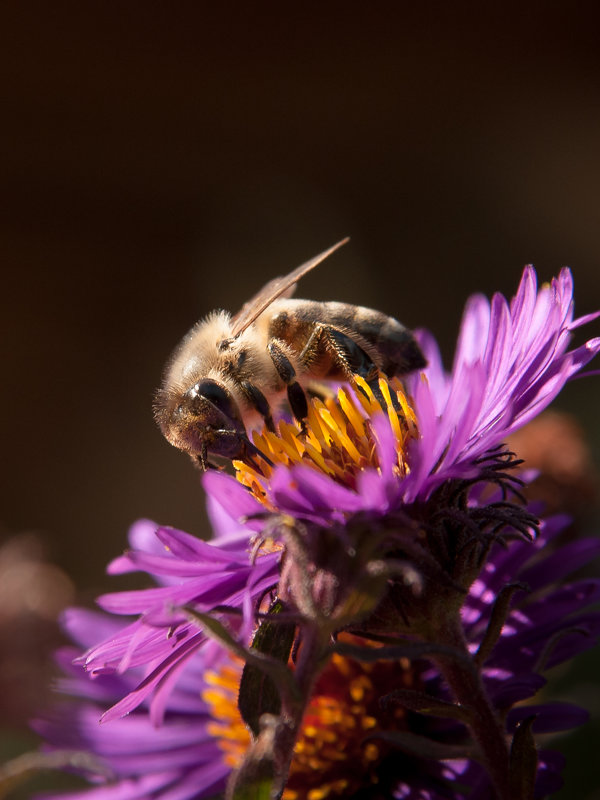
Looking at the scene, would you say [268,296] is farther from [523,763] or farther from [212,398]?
[523,763]

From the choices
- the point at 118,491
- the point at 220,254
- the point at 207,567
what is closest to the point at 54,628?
the point at 207,567

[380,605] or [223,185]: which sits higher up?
[223,185]

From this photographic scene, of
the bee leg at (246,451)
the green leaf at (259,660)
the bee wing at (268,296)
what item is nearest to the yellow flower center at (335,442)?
the bee leg at (246,451)

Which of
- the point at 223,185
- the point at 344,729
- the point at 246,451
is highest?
the point at 223,185

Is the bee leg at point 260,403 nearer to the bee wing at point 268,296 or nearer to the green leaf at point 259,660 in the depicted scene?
A: the bee wing at point 268,296

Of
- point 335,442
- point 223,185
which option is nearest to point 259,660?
point 335,442

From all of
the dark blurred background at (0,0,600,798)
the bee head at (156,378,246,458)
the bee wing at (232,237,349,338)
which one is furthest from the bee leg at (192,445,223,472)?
the dark blurred background at (0,0,600,798)
